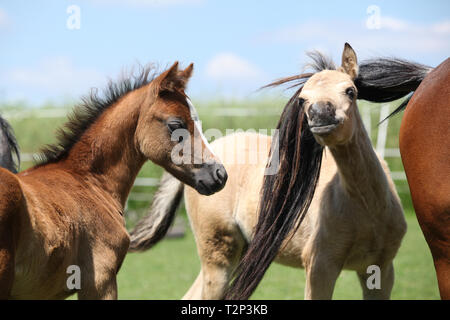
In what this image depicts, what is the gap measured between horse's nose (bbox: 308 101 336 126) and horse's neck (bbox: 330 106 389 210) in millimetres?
510

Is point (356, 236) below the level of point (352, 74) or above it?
below

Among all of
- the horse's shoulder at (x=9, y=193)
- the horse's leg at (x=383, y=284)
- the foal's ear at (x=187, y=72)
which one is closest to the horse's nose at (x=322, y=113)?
the foal's ear at (x=187, y=72)

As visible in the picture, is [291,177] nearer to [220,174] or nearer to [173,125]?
[220,174]

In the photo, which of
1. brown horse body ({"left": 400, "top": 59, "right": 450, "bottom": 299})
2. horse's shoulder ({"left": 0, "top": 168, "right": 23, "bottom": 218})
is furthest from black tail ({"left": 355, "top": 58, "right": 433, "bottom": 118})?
horse's shoulder ({"left": 0, "top": 168, "right": 23, "bottom": 218})

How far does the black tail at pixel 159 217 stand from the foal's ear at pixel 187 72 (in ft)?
7.31

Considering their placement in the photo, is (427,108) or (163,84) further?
(163,84)

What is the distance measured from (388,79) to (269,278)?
5.07 metres

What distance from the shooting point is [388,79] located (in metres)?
3.82

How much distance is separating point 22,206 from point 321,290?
2378 millimetres

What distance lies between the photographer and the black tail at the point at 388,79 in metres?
3.66

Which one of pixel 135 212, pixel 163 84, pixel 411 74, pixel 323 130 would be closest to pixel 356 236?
pixel 323 130

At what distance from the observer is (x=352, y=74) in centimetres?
395

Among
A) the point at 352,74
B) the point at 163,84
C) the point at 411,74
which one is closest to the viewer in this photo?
the point at 163,84
